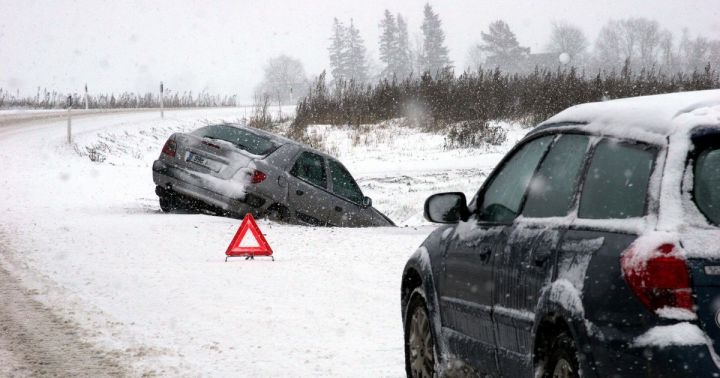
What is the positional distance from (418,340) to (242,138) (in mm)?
9918

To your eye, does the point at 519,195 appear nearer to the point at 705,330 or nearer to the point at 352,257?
the point at 705,330

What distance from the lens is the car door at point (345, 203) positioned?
53.0 ft

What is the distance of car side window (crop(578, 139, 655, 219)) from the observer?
3627mm

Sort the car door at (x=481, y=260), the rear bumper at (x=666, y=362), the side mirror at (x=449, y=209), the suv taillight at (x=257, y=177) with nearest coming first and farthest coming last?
the rear bumper at (x=666, y=362)
the car door at (x=481, y=260)
the side mirror at (x=449, y=209)
the suv taillight at (x=257, y=177)

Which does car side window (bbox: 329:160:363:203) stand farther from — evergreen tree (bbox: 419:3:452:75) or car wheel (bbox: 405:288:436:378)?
evergreen tree (bbox: 419:3:452:75)

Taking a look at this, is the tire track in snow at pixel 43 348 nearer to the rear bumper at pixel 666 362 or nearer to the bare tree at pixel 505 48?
the rear bumper at pixel 666 362

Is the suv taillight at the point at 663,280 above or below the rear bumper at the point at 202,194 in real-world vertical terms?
above

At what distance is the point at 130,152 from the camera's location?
2816cm

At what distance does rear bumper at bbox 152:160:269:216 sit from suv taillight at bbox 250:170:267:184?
0.23 metres

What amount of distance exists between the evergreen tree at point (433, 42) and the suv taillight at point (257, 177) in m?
116

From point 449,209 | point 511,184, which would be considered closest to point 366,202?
point 449,209

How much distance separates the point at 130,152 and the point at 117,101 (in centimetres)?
2186

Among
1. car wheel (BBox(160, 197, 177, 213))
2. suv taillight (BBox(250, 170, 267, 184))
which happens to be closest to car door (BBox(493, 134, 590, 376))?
suv taillight (BBox(250, 170, 267, 184))

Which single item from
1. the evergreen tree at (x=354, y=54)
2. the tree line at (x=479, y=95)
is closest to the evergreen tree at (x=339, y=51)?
the evergreen tree at (x=354, y=54)
